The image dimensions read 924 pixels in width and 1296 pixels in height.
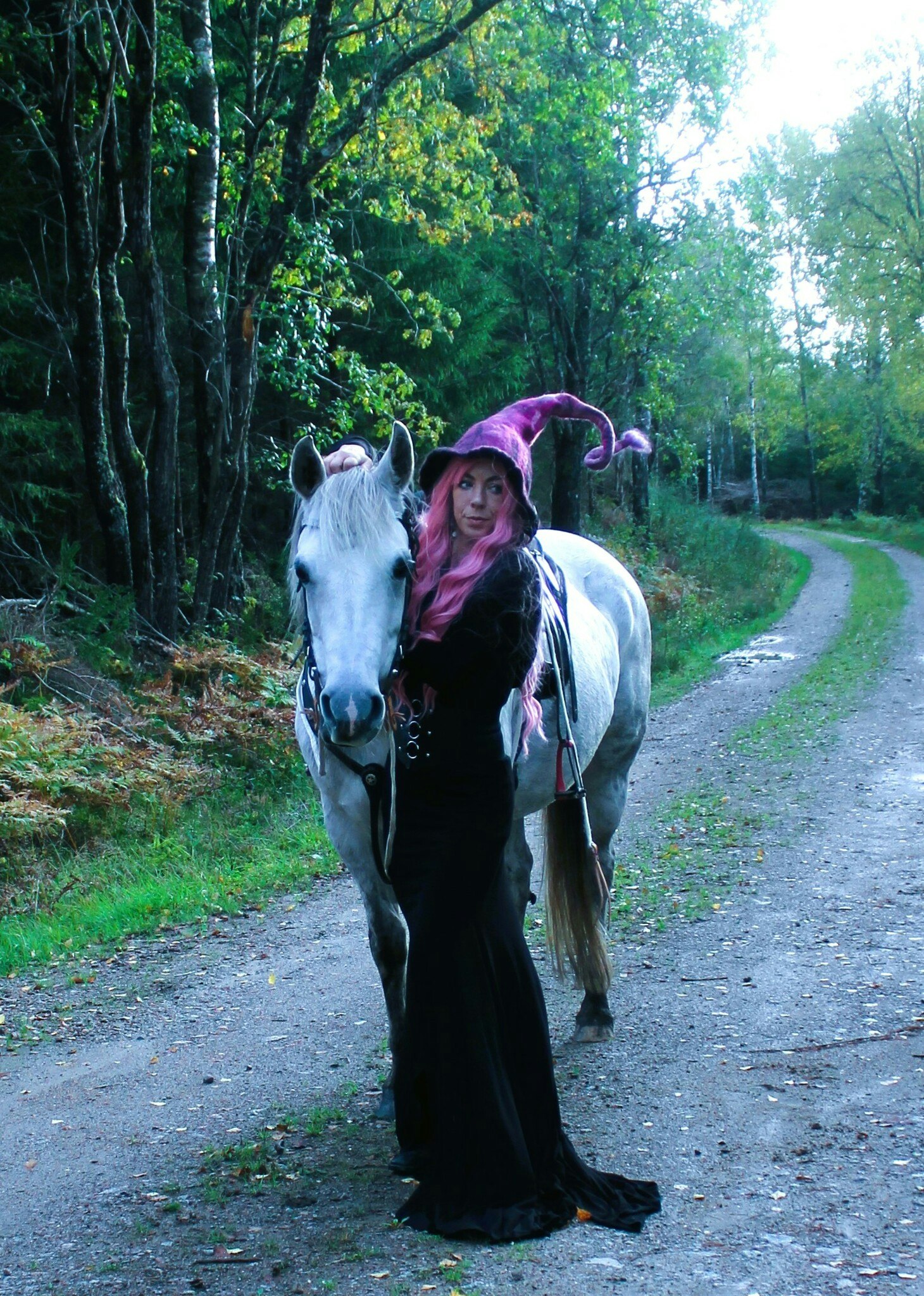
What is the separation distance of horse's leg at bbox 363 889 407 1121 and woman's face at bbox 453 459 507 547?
50.9 inches

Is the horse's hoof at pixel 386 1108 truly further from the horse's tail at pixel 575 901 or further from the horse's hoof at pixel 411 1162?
the horse's tail at pixel 575 901

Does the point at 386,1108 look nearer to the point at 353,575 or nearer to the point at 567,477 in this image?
the point at 353,575

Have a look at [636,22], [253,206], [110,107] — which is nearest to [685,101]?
[636,22]

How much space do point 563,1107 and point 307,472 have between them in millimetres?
2354

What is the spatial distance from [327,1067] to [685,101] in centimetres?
1883

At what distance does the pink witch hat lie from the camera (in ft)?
10.7

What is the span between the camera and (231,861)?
7199mm

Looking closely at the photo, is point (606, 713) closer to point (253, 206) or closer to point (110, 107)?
point (110, 107)

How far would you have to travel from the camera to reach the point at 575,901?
4.60 m

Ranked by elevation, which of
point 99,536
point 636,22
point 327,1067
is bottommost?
point 327,1067

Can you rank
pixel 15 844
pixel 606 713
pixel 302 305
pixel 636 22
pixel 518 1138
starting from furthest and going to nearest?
pixel 636 22
pixel 302 305
pixel 15 844
pixel 606 713
pixel 518 1138

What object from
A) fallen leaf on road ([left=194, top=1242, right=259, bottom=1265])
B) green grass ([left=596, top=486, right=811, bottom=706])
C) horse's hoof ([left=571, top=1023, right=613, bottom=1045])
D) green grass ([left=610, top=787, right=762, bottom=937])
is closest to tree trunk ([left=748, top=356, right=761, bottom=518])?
green grass ([left=596, top=486, right=811, bottom=706])

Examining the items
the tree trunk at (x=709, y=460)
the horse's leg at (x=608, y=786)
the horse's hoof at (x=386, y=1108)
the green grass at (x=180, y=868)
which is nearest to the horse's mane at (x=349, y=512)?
the horse's hoof at (x=386, y=1108)

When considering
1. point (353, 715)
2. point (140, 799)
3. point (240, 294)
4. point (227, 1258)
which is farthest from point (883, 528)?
point (227, 1258)
